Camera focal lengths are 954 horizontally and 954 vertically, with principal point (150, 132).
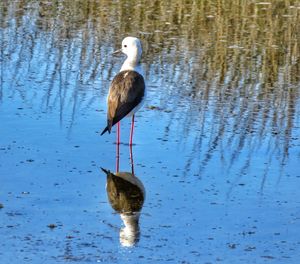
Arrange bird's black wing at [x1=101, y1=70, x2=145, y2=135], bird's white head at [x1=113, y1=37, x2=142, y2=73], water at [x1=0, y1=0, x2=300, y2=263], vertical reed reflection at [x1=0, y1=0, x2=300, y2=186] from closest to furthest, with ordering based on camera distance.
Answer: water at [x1=0, y1=0, x2=300, y2=263], bird's black wing at [x1=101, y1=70, x2=145, y2=135], vertical reed reflection at [x1=0, y1=0, x2=300, y2=186], bird's white head at [x1=113, y1=37, x2=142, y2=73]

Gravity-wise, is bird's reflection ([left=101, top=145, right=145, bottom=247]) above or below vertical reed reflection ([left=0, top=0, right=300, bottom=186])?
below

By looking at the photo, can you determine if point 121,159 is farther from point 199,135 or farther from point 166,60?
point 166,60

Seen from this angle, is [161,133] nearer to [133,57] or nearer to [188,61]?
[133,57]

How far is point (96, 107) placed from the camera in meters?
9.70

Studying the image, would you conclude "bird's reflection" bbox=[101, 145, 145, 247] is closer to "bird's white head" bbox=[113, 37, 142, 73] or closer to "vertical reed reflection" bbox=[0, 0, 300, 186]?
"vertical reed reflection" bbox=[0, 0, 300, 186]

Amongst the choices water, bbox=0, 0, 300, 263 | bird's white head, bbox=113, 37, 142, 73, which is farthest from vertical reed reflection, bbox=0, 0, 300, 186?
bird's white head, bbox=113, 37, 142, 73

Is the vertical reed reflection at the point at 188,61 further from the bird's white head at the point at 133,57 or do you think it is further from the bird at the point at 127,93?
the bird's white head at the point at 133,57

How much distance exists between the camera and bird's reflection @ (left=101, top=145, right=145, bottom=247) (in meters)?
6.41

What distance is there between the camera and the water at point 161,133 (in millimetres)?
6367

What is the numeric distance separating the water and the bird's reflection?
0.19 feet

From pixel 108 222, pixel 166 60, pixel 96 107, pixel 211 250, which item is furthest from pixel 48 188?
pixel 166 60

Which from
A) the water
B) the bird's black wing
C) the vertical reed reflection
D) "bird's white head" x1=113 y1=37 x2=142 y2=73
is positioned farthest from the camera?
"bird's white head" x1=113 y1=37 x2=142 y2=73

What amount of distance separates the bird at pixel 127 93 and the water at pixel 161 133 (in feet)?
0.77

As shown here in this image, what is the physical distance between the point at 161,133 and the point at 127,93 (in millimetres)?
493
